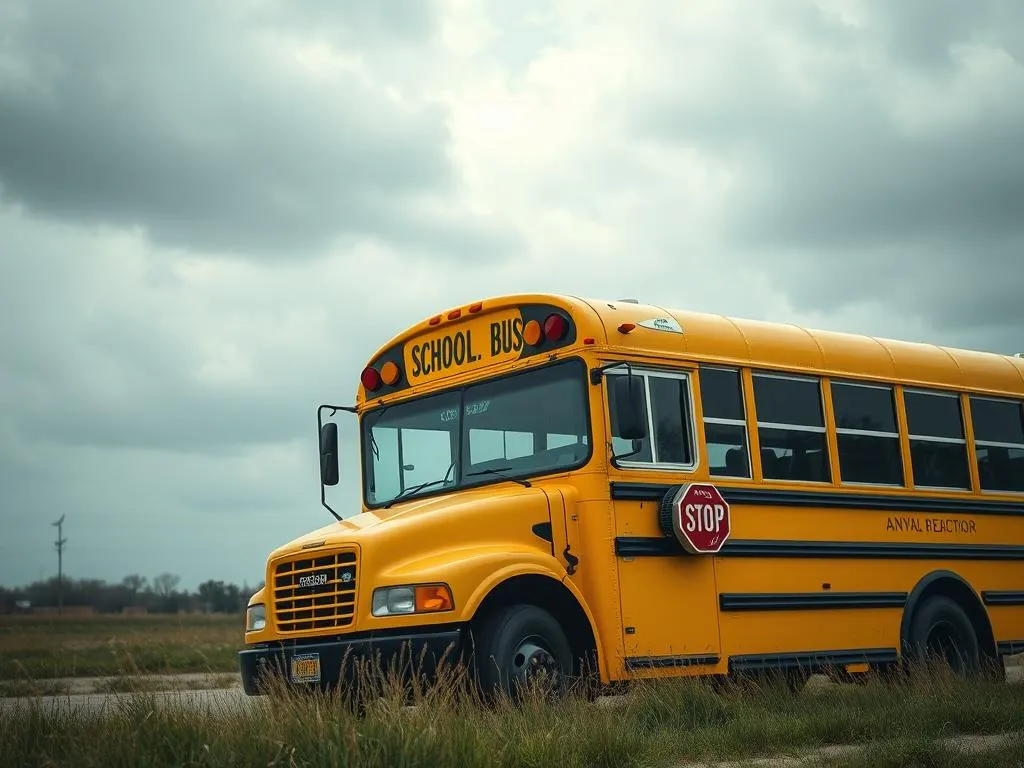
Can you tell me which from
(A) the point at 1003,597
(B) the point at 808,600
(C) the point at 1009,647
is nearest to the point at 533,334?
(B) the point at 808,600

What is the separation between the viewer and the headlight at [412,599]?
7.04 metres

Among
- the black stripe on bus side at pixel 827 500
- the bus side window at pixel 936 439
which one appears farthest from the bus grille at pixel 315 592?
the bus side window at pixel 936 439

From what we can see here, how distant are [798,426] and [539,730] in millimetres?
4282

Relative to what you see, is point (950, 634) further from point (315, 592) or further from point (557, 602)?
point (315, 592)

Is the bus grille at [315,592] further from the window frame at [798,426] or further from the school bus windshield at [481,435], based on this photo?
the window frame at [798,426]

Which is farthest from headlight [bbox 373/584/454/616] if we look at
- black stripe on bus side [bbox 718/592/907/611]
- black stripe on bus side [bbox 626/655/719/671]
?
black stripe on bus side [bbox 718/592/907/611]

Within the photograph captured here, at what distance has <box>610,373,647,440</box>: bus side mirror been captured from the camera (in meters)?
7.57

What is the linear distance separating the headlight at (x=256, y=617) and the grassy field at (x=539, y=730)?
42.2 inches

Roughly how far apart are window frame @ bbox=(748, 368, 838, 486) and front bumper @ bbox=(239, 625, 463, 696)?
3013 millimetres

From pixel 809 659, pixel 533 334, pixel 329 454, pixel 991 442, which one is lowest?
pixel 809 659

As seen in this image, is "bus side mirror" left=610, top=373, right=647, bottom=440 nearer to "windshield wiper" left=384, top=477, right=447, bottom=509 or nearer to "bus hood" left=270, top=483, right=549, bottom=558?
"bus hood" left=270, top=483, right=549, bottom=558

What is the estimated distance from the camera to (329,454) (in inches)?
377

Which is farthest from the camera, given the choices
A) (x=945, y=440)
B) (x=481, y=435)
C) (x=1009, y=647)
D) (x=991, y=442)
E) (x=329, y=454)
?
(x=991, y=442)

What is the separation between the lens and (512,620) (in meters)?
7.34
